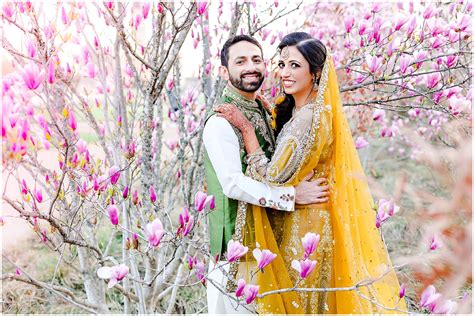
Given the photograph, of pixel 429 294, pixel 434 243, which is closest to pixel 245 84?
pixel 429 294

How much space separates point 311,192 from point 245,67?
0.59m

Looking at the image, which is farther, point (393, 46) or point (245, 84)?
point (393, 46)

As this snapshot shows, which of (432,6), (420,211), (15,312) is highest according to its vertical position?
(432,6)

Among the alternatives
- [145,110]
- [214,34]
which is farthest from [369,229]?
[214,34]

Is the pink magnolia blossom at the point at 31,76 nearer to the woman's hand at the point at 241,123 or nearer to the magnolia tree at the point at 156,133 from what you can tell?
the magnolia tree at the point at 156,133

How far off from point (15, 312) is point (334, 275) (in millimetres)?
2595

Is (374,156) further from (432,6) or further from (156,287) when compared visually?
(156,287)

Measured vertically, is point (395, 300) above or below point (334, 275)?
below

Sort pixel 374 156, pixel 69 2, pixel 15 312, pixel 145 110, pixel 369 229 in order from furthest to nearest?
pixel 374 156
pixel 15 312
pixel 69 2
pixel 145 110
pixel 369 229

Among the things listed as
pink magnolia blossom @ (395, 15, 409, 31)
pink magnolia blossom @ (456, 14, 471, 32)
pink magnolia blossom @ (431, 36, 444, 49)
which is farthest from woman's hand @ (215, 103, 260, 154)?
pink magnolia blossom @ (456, 14, 471, 32)

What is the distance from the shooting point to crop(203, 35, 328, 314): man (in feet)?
6.09

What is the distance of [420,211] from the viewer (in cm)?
61

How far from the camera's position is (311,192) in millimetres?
1958

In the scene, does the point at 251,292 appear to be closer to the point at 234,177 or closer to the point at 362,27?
the point at 234,177
